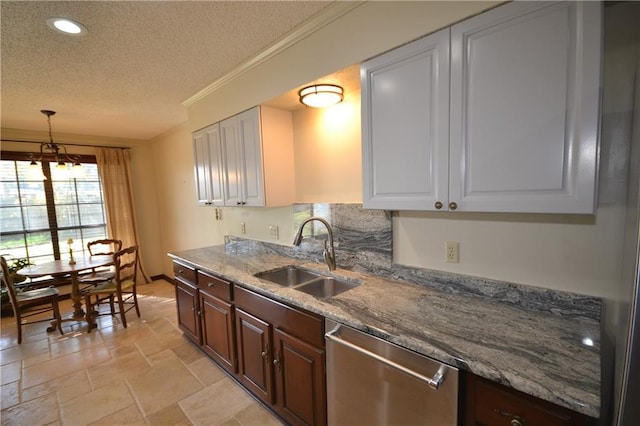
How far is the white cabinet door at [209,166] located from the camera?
9.02 feet

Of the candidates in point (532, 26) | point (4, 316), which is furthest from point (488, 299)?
point (4, 316)

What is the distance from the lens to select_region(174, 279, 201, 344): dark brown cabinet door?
102 inches

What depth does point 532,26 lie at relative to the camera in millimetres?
1043

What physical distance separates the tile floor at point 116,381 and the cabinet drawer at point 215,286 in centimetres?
73

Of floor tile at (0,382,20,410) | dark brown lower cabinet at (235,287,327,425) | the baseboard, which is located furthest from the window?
dark brown lower cabinet at (235,287,327,425)

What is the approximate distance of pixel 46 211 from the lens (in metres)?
4.23

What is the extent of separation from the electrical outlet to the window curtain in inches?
201

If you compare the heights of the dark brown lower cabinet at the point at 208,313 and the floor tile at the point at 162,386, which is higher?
the dark brown lower cabinet at the point at 208,313

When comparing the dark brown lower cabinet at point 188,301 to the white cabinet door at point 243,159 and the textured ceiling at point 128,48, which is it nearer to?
the white cabinet door at point 243,159

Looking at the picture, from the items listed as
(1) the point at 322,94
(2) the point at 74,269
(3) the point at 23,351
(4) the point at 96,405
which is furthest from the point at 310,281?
(3) the point at 23,351

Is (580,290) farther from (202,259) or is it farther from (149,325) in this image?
(149,325)

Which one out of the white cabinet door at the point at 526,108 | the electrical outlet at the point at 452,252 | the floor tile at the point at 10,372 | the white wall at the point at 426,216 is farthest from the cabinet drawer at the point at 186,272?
the white cabinet door at the point at 526,108

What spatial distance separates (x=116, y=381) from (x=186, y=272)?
1.01 meters

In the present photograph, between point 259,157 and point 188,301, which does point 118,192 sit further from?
point 259,157
